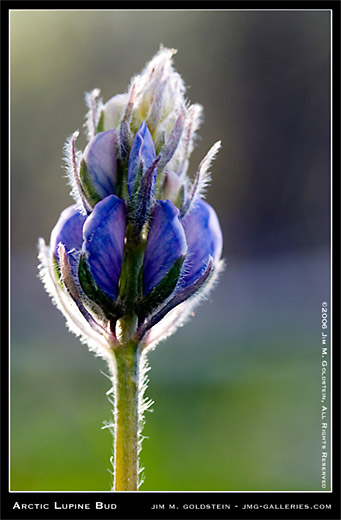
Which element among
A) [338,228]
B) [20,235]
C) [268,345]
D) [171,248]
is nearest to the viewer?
[171,248]

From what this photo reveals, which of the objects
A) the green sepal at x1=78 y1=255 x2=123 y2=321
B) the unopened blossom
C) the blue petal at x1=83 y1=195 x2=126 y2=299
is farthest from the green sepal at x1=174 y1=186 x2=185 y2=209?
the green sepal at x1=78 y1=255 x2=123 y2=321

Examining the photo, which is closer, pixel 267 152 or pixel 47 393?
pixel 47 393

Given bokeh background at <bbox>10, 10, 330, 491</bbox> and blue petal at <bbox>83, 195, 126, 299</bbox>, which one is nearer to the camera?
blue petal at <bbox>83, 195, 126, 299</bbox>

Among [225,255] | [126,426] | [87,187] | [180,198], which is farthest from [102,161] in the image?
[225,255]

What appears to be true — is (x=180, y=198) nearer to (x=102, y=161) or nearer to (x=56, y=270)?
(x=102, y=161)

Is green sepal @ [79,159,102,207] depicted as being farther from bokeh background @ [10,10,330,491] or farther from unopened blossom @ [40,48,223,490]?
bokeh background @ [10,10,330,491]

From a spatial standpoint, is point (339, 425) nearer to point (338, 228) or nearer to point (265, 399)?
point (338, 228)

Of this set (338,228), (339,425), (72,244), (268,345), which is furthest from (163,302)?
(268,345)
